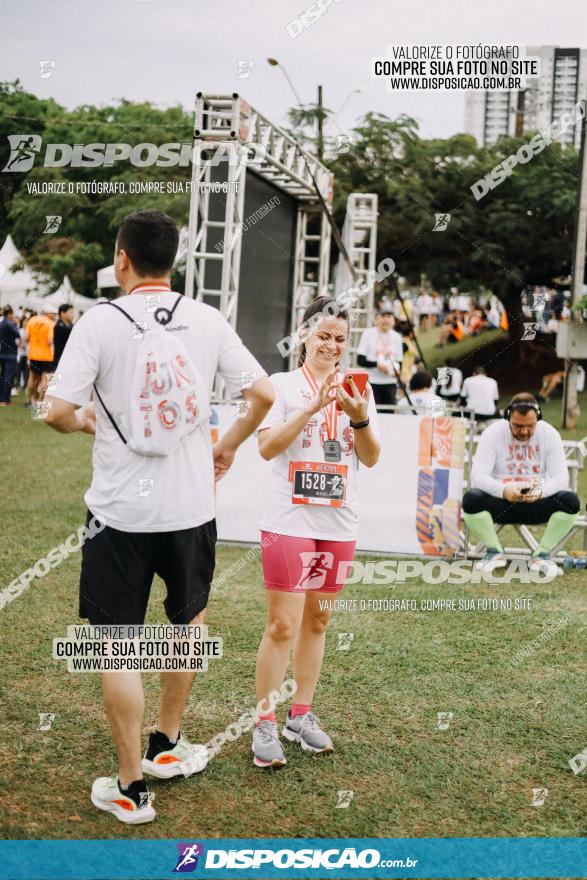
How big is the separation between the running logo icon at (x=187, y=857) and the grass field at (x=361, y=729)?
0.33ft

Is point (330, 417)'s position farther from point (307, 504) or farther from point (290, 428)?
point (307, 504)

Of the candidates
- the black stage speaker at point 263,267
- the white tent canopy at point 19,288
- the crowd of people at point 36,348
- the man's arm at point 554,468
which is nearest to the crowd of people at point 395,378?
the black stage speaker at point 263,267

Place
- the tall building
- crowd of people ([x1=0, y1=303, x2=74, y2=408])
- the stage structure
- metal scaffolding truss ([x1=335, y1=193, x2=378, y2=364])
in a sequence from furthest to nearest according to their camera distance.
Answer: the tall building < crowd of people ([x1=0, y1=303, x2=74, y2=408]) < metal scaffolding truss ([x1=335, y1=193, x2=378, y2=364]) < the stage structure

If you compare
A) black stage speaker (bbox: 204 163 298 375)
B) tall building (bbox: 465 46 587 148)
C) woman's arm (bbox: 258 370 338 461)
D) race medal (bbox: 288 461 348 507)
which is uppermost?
tall building (bbox: 465 46 587 148)

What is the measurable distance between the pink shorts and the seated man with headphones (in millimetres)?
3518

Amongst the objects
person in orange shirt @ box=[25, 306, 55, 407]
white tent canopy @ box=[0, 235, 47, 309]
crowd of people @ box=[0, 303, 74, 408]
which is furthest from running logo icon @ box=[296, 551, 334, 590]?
white tent canopy @ box=[0, 235, 47, 309]

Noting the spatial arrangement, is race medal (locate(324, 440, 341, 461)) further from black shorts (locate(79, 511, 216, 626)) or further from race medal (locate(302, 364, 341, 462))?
black shorts (locate(79, 511, 216, 626))

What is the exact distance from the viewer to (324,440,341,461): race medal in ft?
12.1

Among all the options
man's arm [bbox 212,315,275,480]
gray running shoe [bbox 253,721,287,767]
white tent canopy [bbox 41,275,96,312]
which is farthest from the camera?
white tent canopy [bbox 41,275,96,312]

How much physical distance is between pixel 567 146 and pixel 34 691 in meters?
21.0

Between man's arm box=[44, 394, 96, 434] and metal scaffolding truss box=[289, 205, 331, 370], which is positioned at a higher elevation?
metal scaffolding truss box=[289, 205, 331, 370]

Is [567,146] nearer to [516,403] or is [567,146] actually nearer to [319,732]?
[516,403]

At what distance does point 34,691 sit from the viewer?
4324 millimetres

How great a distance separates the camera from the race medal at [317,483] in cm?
365
